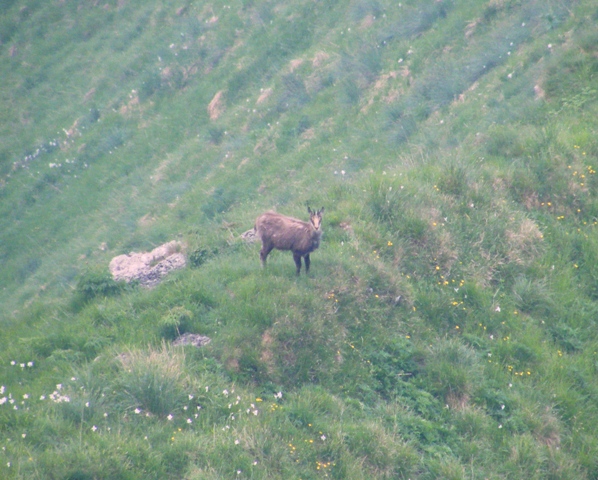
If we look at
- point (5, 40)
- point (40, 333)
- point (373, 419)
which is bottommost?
point (373, 419)

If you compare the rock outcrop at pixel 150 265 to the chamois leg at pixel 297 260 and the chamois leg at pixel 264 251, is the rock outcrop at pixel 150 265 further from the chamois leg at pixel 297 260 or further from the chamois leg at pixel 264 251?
the chamois leg at pixel 297 260

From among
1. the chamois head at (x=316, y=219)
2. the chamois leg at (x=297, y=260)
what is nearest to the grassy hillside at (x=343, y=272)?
the chamois leg at (x=297, y=260)

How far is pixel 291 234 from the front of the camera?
10.2 m

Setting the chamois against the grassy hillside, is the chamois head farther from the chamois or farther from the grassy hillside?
the grassy hillside

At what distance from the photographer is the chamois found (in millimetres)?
10102

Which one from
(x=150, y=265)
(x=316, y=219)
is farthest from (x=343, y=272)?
(x=150, y=265)

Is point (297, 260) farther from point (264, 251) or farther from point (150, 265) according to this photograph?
point (150, 265)

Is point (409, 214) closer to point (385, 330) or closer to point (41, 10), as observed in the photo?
point (385, 330)

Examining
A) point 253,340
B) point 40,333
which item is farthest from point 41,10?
point 253,340

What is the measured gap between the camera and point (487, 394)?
917cm

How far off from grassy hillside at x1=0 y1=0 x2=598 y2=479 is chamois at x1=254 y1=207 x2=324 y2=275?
399 millimetres

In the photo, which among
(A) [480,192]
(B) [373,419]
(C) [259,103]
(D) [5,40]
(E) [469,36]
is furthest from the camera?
(D) [5,40]

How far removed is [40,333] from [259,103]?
43.8 feet

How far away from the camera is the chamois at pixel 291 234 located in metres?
10.1
